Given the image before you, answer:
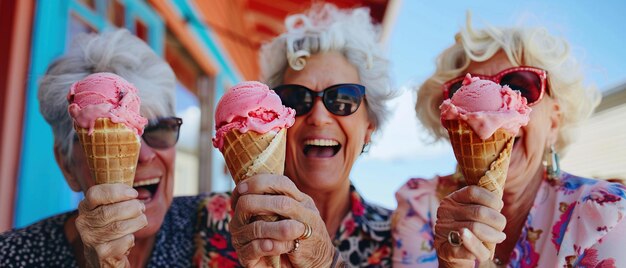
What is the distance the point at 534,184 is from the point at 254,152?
4.05ft

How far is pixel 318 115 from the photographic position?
6.53 ft

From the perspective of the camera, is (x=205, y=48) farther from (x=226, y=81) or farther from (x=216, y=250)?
(x=216, y=250)

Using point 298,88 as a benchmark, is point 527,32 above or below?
above

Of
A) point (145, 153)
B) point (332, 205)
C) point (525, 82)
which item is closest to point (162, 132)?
point (145, 153)

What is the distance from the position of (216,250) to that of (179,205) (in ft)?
1.24

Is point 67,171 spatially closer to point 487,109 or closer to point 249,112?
point 249,112

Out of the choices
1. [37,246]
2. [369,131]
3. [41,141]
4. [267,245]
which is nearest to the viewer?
[267,245]

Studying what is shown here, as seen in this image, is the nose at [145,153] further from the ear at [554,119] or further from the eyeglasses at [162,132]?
the ear at [554,119]

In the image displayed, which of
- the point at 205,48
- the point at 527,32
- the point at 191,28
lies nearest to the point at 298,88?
the point at 527,32

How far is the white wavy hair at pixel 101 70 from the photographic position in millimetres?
1911

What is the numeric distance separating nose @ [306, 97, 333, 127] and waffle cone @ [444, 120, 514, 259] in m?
0.71

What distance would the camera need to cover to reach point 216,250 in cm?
211

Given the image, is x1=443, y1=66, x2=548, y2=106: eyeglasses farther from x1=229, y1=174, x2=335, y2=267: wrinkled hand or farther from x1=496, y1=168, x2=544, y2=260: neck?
x1=229, y1=174, x2=335, y2=267: wrinkled hand

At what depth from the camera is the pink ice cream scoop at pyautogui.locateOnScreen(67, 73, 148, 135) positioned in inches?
51.5
